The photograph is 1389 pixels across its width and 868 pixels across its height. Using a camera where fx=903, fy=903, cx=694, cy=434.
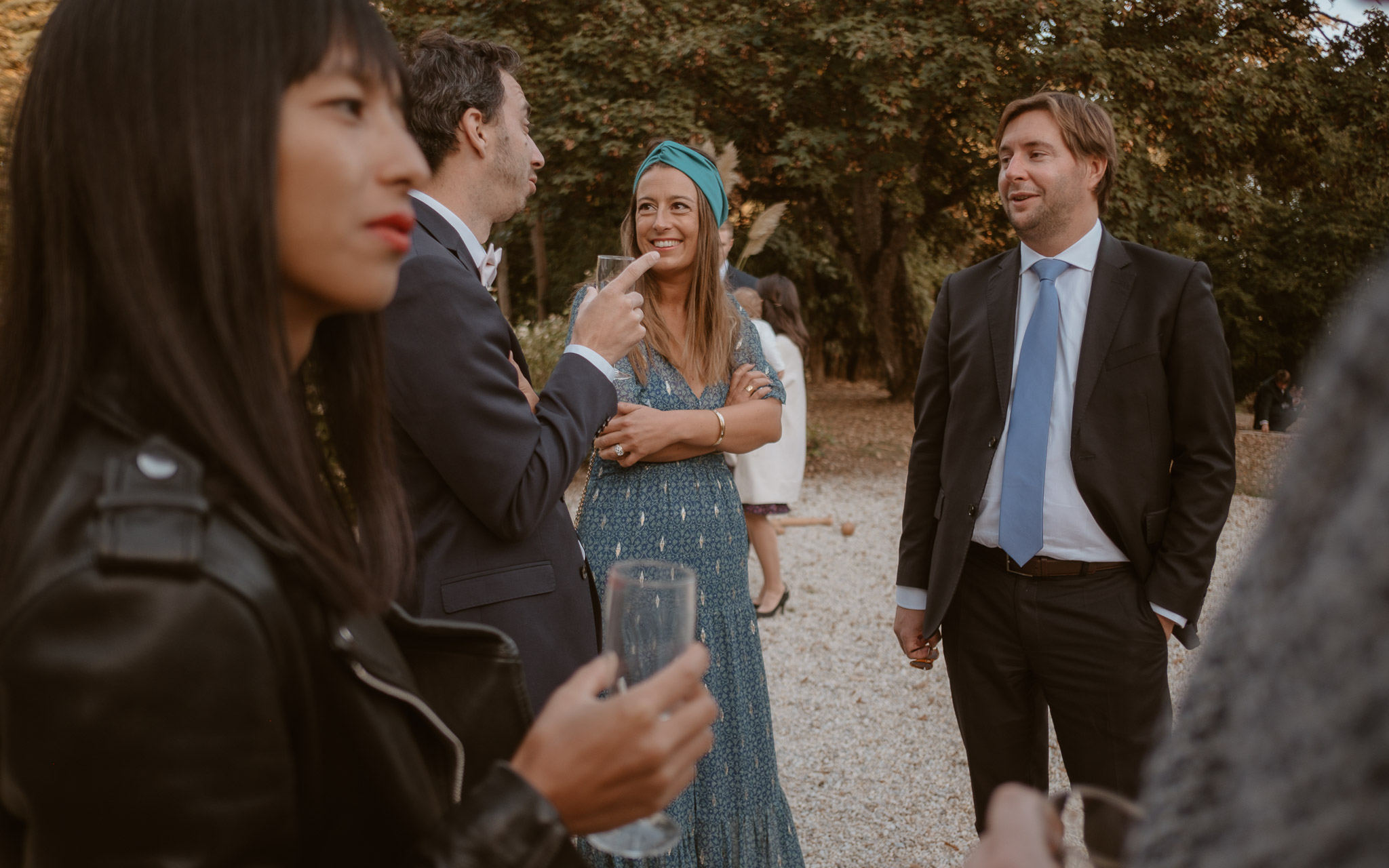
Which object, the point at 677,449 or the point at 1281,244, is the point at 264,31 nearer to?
the point at 677,449

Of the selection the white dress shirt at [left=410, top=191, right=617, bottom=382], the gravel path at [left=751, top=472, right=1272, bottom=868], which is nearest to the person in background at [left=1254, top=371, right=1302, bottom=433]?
the gravel path at [left=751, top=472, right=1272, bottom=868]

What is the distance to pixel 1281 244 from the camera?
59.9 feet

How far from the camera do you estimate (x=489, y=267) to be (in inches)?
99.5

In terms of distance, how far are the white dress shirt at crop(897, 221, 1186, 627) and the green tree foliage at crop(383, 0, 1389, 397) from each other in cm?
835

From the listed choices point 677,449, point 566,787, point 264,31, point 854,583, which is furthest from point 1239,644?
point 854,583

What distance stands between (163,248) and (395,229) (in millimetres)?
279

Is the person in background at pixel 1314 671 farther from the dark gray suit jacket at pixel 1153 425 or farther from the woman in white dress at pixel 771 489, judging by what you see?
the woman in white dress at pixel 771 489

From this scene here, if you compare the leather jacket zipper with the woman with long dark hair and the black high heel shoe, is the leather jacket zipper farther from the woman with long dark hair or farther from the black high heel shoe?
the black high heel shoe

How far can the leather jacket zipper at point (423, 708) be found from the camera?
1076mm

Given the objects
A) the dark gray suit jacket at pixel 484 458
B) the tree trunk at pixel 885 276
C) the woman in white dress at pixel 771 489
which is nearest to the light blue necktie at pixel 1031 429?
the dark gray suit jacket at pixel 484 458

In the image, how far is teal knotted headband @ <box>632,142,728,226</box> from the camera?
11.6 feet

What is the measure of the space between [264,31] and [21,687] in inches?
29.3

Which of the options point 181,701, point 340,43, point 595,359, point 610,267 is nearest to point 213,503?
point 181,701

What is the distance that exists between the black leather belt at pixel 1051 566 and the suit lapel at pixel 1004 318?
0.49m
